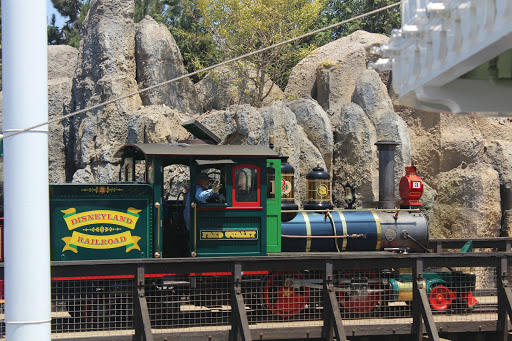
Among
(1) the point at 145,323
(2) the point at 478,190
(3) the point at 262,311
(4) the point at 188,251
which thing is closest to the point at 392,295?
(3) the point at 262,311

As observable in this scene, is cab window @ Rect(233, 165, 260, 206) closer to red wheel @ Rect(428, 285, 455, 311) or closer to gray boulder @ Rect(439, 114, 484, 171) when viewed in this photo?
red wheel @ Rect(428, 285, 455, 311)

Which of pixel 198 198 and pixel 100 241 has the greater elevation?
pixel 198 198

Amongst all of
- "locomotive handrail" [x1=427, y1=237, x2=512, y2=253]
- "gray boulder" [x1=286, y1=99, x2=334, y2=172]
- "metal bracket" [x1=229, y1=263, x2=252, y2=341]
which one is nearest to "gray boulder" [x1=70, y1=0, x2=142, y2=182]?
"gray boulder" [x1=286, y1=99, x2=334, y2=172]

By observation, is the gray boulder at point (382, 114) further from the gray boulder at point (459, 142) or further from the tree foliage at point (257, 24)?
the tree foliage at point (257, 24)

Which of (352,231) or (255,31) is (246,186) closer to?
(352,231)

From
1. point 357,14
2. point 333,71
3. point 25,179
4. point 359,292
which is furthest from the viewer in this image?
point 357,14

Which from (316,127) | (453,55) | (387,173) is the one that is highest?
→ (316,127)

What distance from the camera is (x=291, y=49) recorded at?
79.5ft

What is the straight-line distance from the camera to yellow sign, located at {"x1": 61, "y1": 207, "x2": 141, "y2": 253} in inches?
403

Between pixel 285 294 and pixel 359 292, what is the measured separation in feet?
3.92

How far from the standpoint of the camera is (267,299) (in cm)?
1052

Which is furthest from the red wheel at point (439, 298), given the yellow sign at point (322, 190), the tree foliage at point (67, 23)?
the tree foliage at point (67, 23)

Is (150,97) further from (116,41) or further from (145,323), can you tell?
(145,323)

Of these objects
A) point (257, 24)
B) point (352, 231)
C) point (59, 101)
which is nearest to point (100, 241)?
point (352, 231)
